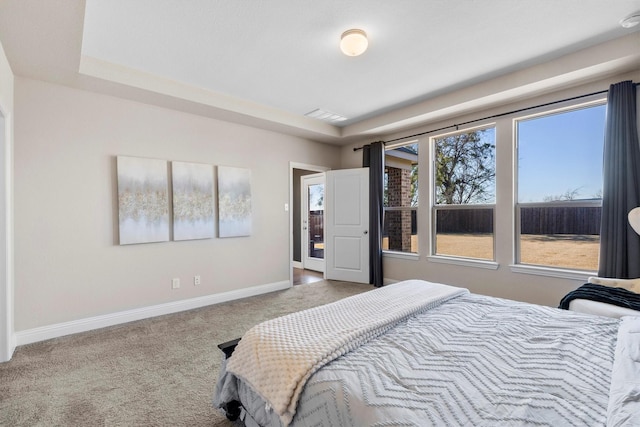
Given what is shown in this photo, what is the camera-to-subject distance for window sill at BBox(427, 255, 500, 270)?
3.72 meters

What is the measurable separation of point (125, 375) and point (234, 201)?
236 centimetres

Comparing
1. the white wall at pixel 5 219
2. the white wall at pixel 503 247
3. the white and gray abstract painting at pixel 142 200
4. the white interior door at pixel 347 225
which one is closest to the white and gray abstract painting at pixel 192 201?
the white and gray abstract painting at pixel 142 200

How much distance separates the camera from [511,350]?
53.0 inches

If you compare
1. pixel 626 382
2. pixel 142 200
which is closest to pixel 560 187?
pixel 626 382

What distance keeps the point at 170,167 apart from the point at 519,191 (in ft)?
13.6

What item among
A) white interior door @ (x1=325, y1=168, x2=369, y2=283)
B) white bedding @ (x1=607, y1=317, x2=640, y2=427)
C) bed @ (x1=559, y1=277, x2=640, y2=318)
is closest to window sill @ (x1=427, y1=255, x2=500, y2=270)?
white interior door @ (x1=325, y1=168, x2=369, y2=283)

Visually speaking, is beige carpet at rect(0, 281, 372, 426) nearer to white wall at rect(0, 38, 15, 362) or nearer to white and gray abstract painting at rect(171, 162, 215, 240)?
white wall at rect(0, 38, 15, 362)

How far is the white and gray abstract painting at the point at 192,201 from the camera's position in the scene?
3637 mm

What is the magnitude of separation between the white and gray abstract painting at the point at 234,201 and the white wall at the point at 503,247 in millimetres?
2508

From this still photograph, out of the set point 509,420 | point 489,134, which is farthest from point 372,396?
point 489,134

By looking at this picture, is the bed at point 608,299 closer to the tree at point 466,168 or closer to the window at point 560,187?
the window at point 560,187

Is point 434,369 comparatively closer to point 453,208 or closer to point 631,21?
point 631,21

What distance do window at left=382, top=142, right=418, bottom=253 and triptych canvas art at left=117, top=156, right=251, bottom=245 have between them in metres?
2.25

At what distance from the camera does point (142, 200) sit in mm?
3385
